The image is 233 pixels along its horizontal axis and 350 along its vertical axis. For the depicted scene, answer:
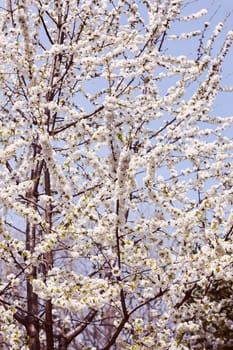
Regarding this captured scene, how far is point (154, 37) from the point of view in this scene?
6086 mm

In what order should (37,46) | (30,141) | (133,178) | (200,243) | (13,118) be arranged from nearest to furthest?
(133,178) < (200,243) < (30,141) < (13,118) < (37,46)

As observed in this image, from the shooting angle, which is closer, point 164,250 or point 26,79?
point 164,250

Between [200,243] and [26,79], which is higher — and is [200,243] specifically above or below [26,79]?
below

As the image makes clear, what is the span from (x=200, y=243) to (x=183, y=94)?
171 cm

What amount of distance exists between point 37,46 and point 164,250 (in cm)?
349

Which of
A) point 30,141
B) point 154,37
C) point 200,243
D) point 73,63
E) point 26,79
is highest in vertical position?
point 154,37

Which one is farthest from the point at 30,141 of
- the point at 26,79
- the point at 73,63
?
the point at 73,63

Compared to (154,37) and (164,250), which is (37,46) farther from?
(164,250)

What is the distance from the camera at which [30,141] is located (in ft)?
17.1

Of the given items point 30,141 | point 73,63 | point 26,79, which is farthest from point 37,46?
point 30,141

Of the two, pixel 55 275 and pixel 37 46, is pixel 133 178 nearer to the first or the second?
pixel 55 275

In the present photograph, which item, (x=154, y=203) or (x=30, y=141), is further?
(x=30, y=141)

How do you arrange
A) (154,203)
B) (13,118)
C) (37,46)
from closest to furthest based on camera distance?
(154,203) → (13,118) → (37,46)

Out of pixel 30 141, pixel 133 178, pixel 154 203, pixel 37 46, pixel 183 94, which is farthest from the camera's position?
pixel 37 46
